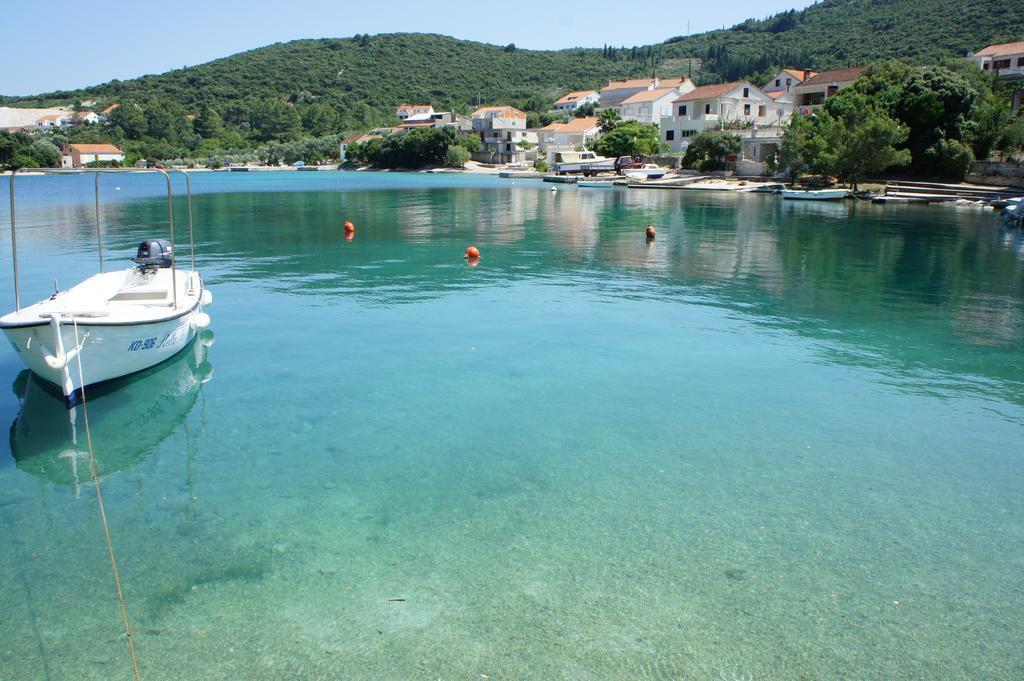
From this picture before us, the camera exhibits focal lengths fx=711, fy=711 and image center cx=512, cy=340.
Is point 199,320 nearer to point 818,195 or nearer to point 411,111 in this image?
point 818,195

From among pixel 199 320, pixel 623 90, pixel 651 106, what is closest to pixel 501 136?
pixel 623 90

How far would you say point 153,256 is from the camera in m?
16.4

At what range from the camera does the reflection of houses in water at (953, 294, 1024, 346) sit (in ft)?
56.9

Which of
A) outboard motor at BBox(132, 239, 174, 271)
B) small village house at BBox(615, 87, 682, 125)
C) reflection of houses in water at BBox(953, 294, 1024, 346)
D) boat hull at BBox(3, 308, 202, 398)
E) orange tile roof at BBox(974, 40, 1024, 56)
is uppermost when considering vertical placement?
orange tile roof at BBox(974, 40, 1024, 56)

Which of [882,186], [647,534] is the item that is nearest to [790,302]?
[647,534]

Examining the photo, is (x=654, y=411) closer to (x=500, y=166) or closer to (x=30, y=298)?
(x=30, y=298)

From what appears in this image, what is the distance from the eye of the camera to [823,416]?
12.0 metres

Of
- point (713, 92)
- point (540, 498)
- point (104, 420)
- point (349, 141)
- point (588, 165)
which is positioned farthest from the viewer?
point (349, 141)

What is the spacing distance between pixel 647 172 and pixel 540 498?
82319 millimetres

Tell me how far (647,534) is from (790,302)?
15.2 m

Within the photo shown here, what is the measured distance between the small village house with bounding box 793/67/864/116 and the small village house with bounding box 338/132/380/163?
85.9 meters

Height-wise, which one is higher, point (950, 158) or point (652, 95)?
point (652, 95)

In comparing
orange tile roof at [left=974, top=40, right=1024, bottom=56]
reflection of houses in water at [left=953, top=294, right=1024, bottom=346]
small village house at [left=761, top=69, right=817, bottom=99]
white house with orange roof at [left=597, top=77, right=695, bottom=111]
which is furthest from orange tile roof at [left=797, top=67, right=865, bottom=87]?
reflection of houses in water at [left=953, top=294, right=1024, bottom=346]

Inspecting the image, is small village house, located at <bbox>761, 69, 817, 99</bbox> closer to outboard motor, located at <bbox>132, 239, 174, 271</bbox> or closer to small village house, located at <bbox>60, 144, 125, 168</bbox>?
outboard motor, located at <bbox>132, 239, 174, 271</bbox>
